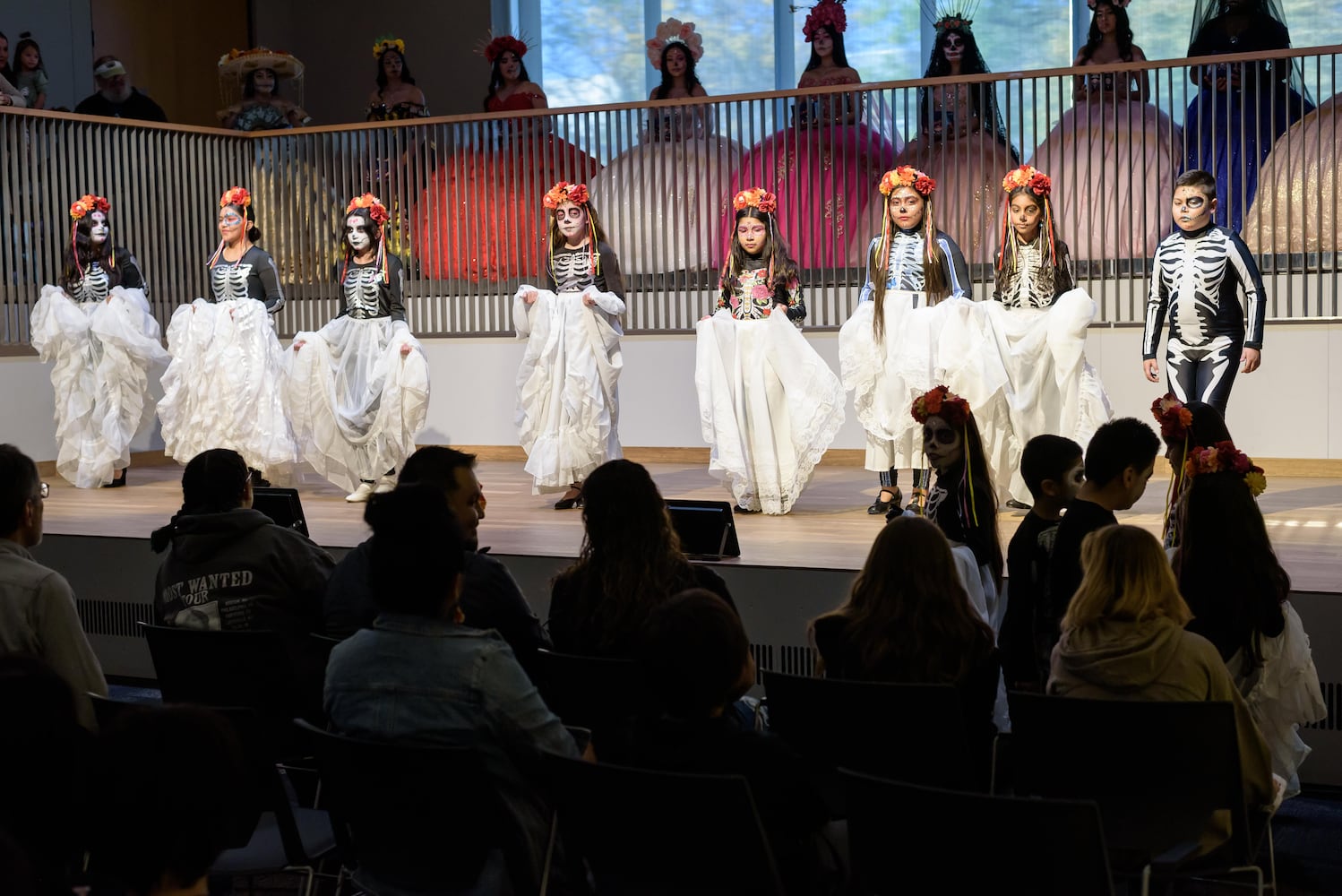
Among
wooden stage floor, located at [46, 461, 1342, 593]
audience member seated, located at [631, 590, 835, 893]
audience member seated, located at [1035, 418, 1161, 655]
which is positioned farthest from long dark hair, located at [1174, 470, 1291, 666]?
audience member seated, located at [631, 590, 835, 893]

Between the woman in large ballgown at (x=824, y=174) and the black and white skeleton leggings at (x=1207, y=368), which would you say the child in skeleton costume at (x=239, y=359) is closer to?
the woman in large ballgown at (x=824, y=174)

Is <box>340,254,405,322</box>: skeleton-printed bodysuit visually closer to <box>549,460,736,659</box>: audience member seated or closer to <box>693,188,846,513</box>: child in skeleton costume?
<box>693,188,846,513</box>: child in skeleton costume

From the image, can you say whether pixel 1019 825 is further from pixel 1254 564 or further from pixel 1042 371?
pixel 1042 371

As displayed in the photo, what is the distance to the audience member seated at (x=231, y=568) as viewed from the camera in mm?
3549

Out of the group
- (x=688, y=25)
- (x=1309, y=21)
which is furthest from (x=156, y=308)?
(x=1309, y=21)

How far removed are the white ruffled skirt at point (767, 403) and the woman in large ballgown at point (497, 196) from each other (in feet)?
10.9

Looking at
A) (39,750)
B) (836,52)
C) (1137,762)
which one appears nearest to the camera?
(39,750)

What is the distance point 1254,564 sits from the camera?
3283 mm

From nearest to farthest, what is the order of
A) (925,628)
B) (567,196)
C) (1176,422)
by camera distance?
(925,628) < (1176,422) < (567,196)

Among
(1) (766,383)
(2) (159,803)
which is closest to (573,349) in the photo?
(1) (766,383)

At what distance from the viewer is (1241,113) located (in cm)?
852

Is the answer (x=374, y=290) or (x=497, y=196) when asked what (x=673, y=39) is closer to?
(x=497, y=196)

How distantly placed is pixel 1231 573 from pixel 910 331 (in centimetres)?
367

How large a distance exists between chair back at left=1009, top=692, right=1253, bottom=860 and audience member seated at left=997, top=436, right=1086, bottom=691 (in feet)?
2.19
